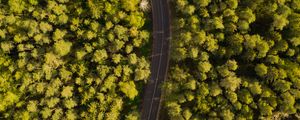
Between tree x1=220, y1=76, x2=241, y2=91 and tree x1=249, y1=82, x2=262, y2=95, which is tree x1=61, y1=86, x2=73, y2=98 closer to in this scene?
tree x1=220, y1=76, x2=241, y2=91

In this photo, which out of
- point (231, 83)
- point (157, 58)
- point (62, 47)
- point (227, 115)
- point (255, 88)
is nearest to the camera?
point (227, 115)

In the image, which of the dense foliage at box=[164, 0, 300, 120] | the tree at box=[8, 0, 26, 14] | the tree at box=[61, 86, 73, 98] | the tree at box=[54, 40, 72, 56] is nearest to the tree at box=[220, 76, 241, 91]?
the dense foliage at box=[164, 0, 300, 120]

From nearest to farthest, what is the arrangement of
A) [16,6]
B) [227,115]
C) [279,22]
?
1. [227,115]
2. [279,22]
3. [16,6]

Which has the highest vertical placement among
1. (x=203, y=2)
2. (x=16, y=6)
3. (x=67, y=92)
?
(x=16, y=6)

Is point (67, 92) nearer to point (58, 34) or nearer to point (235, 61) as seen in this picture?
point (58, 34)

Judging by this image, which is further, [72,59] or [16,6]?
[72,59]

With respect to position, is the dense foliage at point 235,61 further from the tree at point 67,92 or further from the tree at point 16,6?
the tree at point 16,6

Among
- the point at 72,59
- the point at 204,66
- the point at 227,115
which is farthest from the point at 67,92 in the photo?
the point at 227,115
